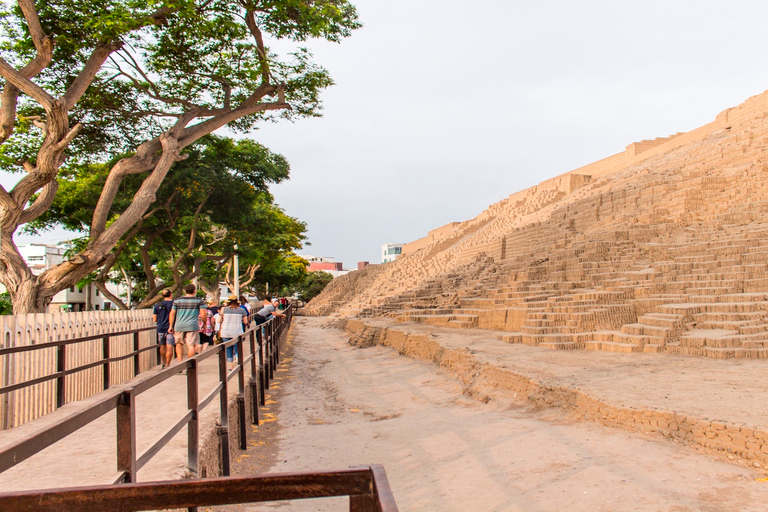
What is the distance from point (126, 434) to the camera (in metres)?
2.24

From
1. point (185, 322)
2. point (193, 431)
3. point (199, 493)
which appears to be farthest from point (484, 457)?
point (185, 322)

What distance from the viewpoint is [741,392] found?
595cm

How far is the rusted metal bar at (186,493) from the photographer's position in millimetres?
1242

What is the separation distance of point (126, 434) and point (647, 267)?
13671mm

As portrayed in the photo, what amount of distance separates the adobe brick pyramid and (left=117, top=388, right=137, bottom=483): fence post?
8.49 meters

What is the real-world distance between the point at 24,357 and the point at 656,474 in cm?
608

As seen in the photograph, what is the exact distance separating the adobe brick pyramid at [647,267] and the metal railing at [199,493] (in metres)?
8.65

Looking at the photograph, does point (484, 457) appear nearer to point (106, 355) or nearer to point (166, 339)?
point (106, 355)

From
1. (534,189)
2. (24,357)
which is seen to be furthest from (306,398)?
(534,189)

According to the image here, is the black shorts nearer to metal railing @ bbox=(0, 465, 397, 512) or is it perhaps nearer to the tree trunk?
the tree trunk

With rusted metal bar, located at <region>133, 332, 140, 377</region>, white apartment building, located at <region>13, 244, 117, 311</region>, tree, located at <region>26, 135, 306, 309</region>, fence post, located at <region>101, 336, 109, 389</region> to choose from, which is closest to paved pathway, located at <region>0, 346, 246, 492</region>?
fence post, located at <region>101, 336, 109, 389</region>

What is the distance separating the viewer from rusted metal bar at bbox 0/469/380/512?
124 cm

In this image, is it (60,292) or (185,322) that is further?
(60,292)

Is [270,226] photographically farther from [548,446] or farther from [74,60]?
[548,446]
